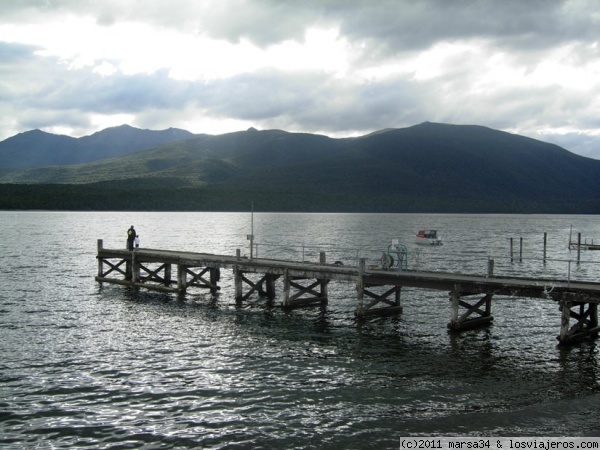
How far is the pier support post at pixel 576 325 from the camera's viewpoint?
26750 millimetres

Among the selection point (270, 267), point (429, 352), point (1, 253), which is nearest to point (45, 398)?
point (429, 352)

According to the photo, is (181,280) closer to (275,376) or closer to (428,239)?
(275,376)

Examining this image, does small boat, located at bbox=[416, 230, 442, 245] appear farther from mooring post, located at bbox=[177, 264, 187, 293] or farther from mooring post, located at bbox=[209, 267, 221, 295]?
mooring post, located at bbox=[177, 264, 187, 293]

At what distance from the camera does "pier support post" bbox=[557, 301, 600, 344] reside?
26750 mm

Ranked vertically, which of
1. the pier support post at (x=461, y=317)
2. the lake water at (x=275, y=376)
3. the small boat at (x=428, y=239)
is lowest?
the lake water at (x=275, y=376)

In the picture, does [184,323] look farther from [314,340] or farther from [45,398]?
[45,398]

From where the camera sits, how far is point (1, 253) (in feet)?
249

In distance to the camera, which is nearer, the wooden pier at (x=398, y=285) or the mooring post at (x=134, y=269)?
the wooden pier at (x=398, y=285)

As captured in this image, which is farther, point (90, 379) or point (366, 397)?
point (90, 379)

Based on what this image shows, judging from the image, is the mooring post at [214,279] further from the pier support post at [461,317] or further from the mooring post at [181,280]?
the pier support post at [461,317]

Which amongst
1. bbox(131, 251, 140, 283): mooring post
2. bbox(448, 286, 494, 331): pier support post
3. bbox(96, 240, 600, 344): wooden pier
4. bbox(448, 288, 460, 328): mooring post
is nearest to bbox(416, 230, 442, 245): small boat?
bbox(96, 240, 600, 344): wooden pier

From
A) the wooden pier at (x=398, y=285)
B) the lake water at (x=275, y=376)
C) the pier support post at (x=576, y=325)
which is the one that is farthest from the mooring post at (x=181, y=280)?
the pier support post at (x=576, y=325)

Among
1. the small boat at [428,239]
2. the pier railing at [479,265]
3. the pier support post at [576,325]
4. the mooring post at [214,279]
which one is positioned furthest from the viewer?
the small boat at [428,239]

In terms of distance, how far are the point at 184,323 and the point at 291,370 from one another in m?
11.5
